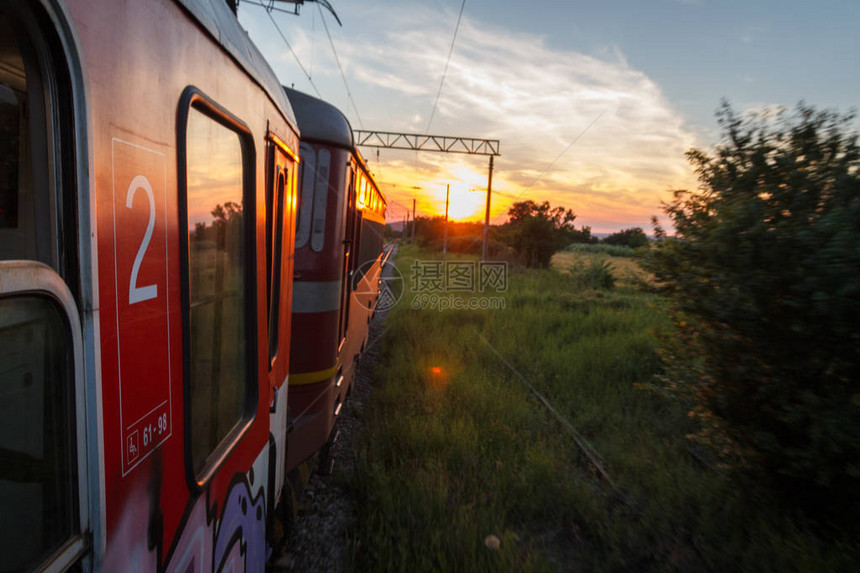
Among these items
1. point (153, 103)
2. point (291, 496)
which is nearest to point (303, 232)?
point (291, 496)

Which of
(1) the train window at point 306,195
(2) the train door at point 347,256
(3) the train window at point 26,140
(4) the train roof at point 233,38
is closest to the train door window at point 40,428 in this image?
(3) the train window at point 26,140

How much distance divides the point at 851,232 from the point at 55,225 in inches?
163

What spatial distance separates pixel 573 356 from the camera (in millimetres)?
8336

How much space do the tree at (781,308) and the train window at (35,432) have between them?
401 cm

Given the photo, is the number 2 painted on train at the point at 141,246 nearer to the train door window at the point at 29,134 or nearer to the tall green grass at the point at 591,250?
the train door window at the point at 29,134

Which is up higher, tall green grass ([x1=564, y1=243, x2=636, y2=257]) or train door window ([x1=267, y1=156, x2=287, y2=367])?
tall green grass ([x1=564, y1=243, x2=636, y2=257])

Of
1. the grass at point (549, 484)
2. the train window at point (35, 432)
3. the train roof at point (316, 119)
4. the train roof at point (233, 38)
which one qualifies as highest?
the train roof at point (316, 119)

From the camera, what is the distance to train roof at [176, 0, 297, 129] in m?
1.47

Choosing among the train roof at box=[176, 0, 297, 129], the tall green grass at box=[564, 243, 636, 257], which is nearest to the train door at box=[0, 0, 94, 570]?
the train roof at box=[176, 0, 297, 129]

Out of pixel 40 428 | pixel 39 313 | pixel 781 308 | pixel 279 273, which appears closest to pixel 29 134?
pixel 39 313

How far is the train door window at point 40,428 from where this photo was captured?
33.0 inches

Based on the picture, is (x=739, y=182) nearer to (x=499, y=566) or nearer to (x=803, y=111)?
(x=803, y=111)

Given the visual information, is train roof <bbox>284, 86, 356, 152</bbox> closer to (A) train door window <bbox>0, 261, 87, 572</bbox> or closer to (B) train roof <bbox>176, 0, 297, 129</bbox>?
(B) train roof <bbox>176, 0, 297, 129</bbox>

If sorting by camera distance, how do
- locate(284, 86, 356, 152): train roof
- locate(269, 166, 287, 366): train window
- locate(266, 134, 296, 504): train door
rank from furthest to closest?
locate(284, 86, 356, 152): train roof
locate(269, 166, 287, 366): train window
locate(266, 134, 296, 504): train door
